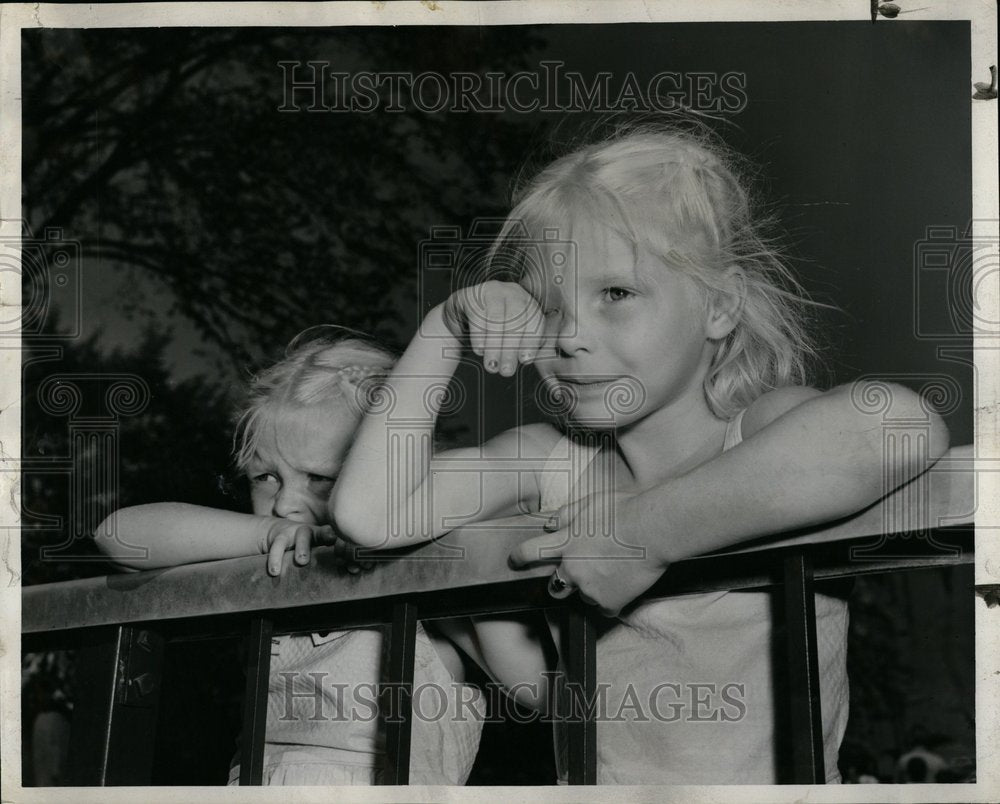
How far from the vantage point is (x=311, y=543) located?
3.64 ft

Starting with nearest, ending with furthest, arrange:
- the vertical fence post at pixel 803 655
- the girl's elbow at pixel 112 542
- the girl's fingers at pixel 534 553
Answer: the vertical fence post at pixel 803 655
the girl's fingers at pixel 534 553
the girl's elbow at pixel 112 542

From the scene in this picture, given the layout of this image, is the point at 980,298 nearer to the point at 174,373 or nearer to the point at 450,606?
the point at 450,606

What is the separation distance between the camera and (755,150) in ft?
3.70

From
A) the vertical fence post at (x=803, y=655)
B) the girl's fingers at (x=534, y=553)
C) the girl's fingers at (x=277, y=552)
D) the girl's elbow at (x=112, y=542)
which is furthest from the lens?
the girl's elbow at (x=112, y=542)

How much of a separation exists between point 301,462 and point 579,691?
469 mm

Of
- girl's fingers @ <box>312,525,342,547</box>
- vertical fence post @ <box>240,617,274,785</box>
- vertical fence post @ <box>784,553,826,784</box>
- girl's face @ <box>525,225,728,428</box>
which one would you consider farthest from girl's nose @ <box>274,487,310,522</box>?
vertical fence post @ <box>784,553,826,784</box>

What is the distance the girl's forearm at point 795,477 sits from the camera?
853 millimetres

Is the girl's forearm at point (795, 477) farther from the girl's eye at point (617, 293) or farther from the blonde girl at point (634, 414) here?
the girl's eye at point (617, 293)

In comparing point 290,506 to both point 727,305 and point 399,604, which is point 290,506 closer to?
point 399,604

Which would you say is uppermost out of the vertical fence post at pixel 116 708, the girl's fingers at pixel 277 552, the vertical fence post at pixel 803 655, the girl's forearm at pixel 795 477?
the girl's forearm at pixel 795 477

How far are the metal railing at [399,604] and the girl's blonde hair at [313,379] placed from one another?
20 centimetres

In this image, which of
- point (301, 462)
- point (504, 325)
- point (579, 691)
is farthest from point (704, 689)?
point (301, 462)

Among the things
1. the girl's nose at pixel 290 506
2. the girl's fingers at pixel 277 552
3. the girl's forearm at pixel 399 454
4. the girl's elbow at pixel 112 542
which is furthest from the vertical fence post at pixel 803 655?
the girl's elbow at pixel 112 542

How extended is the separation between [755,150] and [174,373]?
2.18 feet
